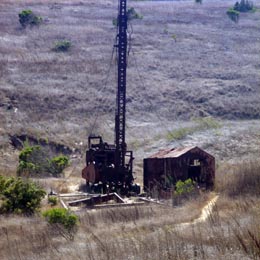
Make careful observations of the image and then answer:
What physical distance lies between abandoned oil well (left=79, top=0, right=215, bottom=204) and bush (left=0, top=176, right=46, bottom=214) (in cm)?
619

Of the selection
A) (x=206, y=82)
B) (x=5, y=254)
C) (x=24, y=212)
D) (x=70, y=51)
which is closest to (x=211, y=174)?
(x=24, y=212)

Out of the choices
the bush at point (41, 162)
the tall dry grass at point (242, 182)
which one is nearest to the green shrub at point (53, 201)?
the tall dry grass at point (242, 182)

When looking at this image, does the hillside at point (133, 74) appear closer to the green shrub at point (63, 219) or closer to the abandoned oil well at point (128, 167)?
the abandoned oil well at point (128, 167)

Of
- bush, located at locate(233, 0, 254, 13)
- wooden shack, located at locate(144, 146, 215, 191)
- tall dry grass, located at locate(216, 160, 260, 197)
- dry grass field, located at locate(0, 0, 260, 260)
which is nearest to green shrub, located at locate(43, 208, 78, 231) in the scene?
dry grass field, located at locate(0, 0, 260, 260)

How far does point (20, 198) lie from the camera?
18.7 metres

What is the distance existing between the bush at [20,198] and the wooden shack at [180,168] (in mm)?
6187

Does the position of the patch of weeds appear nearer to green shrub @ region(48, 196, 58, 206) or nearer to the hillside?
the hillside

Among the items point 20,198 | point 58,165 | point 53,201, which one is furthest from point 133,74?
point 20,198

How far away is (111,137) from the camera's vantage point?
3841 centimetres

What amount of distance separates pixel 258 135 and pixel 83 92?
14196 mm

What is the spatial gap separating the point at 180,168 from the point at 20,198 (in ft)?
25.5

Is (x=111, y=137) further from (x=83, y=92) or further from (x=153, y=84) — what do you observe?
(x=153, y=84)

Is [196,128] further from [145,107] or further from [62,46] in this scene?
[62,46]

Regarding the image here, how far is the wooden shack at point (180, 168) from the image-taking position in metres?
24.0
